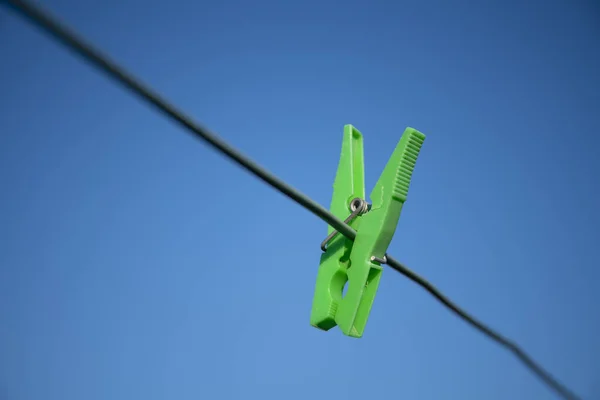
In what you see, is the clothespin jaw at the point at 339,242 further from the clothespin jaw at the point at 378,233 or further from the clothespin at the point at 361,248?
the clothespin jaw at the point at 378,233

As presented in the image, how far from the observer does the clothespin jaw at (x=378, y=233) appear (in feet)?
5.07

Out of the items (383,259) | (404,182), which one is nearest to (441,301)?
(383,259)

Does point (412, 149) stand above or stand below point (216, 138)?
above

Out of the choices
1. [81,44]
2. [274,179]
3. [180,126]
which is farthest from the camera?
[274,179]

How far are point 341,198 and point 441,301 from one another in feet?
1.45

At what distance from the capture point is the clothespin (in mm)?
1548

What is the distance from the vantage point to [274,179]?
3.98 feet

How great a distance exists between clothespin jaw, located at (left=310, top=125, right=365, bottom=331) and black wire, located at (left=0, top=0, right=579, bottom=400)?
0.59 feet

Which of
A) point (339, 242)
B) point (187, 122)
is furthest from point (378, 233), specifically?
point (187, 122)

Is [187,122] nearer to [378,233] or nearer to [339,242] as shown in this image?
[378,233]

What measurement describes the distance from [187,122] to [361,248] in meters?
0.75

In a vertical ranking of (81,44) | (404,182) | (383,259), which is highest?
(404,182)

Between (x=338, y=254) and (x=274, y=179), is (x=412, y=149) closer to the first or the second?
(x=338, y=254)

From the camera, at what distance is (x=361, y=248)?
159 cm
